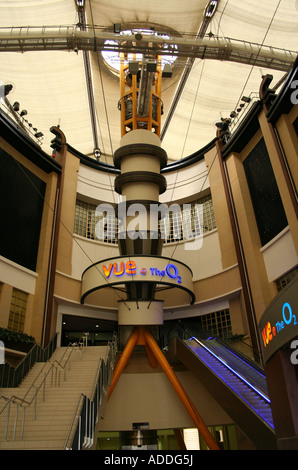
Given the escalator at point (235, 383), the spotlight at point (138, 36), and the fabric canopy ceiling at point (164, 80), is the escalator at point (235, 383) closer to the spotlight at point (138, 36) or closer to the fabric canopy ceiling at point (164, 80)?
the spotlight at point (138, 36)

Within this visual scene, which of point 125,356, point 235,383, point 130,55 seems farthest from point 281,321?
point 130,55

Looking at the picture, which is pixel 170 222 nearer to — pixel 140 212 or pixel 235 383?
pixel 140 212

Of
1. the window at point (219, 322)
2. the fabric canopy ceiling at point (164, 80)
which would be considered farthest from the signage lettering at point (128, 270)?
the fabric canopy ceiling at point (164, 80)

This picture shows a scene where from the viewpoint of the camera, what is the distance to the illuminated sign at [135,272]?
19281 millimetres

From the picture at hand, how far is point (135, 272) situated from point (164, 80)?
20.9 m

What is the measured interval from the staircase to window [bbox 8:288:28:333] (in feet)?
12.2

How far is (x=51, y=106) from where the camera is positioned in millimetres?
31703

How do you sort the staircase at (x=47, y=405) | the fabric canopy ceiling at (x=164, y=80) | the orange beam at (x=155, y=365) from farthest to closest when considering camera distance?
1. the fabric canopy ceiling at (x=164, y=80)
2. the orange beam at (x=155, y=365)
3. the staircase at (x=47, y=405)

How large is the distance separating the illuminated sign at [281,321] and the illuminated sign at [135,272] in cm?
1186

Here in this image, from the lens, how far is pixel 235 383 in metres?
13.0

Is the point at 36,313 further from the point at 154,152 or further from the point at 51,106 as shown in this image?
the point at 51,106

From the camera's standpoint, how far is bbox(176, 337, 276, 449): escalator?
1016cm

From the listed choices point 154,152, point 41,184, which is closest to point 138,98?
point 154,152

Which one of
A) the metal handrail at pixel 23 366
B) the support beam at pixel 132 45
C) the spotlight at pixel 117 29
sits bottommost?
the metal handrail at pixel 23 366
